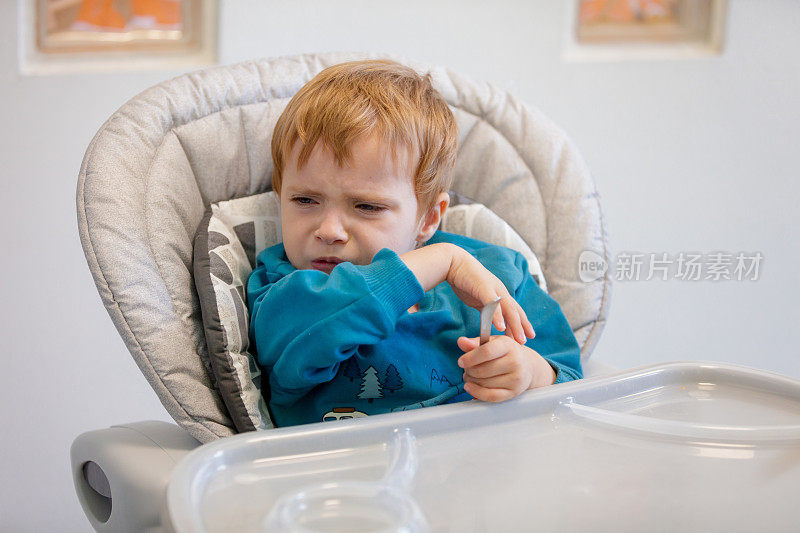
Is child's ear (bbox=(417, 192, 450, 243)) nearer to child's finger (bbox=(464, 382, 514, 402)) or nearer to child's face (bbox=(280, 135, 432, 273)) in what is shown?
child's face (bbox=(280, 135, 432, 273))

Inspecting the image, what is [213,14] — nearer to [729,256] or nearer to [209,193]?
[209,193]

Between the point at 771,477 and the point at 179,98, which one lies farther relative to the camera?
the point at 179,98

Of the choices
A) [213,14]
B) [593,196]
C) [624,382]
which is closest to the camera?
[624,382]

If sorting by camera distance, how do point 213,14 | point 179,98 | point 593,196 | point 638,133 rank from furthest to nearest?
point 638,133 → point 213,14 → point 593,196 → point 179,98

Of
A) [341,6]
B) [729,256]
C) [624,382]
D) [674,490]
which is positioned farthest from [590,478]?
[729,256]

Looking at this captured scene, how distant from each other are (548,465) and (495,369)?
13cm

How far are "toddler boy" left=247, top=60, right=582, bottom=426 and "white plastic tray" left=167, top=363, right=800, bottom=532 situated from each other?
9 centimetres

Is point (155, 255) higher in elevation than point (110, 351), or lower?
higher

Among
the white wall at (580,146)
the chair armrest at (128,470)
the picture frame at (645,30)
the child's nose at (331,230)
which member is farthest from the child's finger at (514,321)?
the picture frame at (645,30)

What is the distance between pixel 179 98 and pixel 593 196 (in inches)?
23.8

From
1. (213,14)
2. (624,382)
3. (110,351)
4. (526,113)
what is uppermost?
(213,14)

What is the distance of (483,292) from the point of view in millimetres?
868

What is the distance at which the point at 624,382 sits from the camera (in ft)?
2.70

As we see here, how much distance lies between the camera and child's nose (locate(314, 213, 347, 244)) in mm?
909
